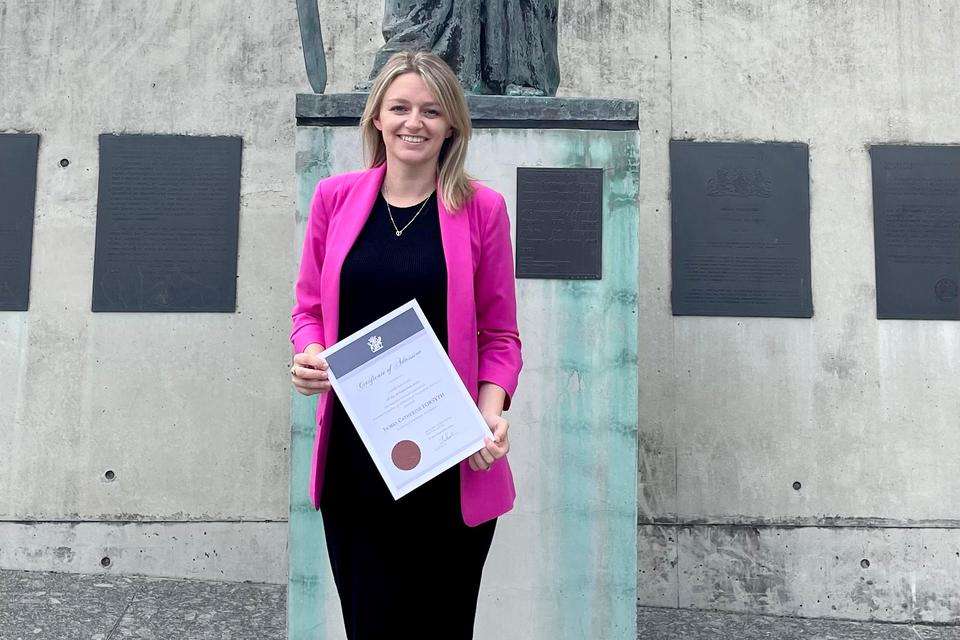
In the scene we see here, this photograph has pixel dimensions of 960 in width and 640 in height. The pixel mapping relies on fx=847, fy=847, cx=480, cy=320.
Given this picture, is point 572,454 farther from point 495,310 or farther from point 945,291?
point 945,291

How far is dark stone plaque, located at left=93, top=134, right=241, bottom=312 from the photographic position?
456 cm

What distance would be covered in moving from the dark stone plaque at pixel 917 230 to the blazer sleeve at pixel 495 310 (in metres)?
3.51

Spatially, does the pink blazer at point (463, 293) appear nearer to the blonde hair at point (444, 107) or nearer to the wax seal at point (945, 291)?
the blonde hair at point (444, 107)

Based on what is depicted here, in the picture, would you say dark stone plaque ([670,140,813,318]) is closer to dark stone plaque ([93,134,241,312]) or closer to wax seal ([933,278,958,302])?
wax seal ([933,278,958,302])

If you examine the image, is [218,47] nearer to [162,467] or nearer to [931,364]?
[162,467]

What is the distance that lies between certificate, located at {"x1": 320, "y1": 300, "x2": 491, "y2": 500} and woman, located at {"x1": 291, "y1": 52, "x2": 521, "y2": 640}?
0.05m

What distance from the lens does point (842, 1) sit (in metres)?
4.75

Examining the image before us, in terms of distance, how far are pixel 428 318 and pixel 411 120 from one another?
15.2 inches

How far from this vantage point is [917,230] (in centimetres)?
459

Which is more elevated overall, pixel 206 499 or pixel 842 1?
pixel 842 1

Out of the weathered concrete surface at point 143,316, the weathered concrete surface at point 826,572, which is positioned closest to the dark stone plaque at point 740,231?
the weathered concrete surface at point 826,572

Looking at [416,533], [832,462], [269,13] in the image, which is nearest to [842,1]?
[832,462]

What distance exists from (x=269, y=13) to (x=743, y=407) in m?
3.43

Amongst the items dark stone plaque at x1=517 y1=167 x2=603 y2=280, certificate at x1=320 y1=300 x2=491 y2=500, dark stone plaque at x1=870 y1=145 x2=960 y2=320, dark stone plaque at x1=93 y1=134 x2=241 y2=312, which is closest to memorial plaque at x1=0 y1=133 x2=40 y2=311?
dark stone plaque at x1=93 y1=134 x2=241 y2=312
